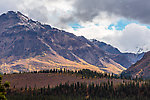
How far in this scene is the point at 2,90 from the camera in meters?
59.4

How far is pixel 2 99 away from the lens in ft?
193

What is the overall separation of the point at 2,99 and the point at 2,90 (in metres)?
2.45
